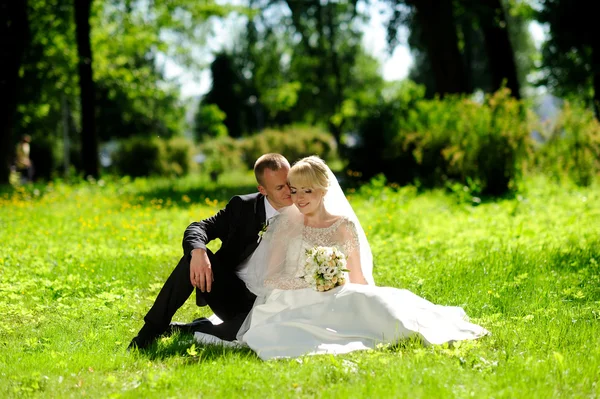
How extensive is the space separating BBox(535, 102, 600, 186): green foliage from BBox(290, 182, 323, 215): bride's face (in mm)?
10726

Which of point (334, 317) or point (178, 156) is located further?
point (178, 156)

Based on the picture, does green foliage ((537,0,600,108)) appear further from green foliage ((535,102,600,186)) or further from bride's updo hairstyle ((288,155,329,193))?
bride's updo hairstyle ((288,155,329,193))

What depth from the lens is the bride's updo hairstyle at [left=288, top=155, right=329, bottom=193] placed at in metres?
5.65

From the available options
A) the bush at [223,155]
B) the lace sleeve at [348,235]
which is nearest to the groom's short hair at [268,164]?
the lace sleeve at [348,235]

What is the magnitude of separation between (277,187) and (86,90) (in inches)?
733

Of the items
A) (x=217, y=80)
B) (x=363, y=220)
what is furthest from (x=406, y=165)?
(x=217, y=80)

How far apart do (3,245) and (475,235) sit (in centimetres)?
695

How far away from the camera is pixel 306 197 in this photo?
18.9ft

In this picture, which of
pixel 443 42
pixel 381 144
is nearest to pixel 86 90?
pixel 381 144

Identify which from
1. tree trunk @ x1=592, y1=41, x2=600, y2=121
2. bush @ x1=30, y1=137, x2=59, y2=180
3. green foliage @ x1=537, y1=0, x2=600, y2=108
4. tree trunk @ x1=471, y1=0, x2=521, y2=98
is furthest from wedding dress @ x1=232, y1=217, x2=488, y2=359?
bush @ x1=30, y1=137, x2=59, y2=180

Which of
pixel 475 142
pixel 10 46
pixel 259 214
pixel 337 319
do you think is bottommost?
pixel 337 319

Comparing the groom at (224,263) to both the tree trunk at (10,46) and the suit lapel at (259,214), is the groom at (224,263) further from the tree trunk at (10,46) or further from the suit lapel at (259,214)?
the tree trunk at (10,46)

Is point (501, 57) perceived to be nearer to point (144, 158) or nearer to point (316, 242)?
point (144, 158)

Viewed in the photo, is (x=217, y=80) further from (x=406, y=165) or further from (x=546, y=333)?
(x=546, y=333)
